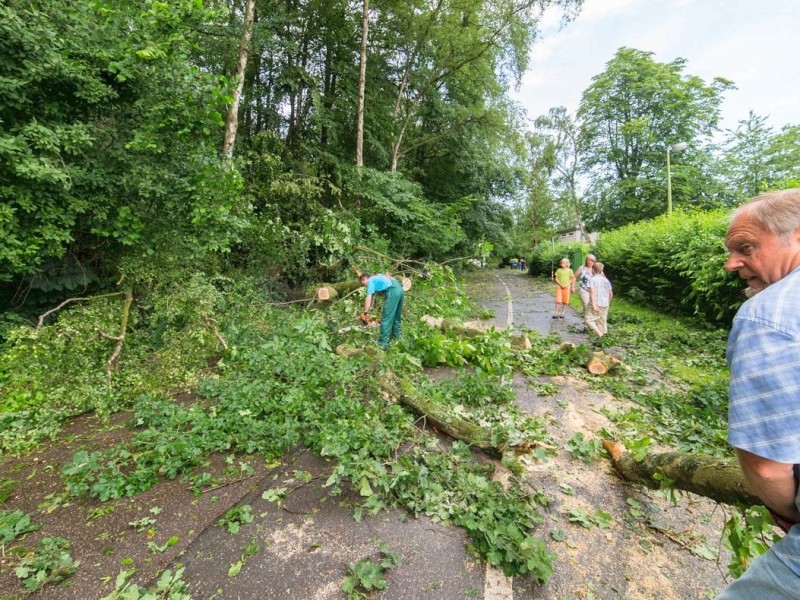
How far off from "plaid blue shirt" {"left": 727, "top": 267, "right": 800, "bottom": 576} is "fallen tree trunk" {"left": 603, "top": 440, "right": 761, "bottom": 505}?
91 cm

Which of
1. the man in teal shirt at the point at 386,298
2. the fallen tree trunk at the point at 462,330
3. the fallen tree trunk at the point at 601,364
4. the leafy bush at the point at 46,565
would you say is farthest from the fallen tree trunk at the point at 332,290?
the leafy bush at the point at 46,565

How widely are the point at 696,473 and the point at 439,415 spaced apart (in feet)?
7.11

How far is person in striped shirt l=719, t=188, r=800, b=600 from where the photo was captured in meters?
1.04

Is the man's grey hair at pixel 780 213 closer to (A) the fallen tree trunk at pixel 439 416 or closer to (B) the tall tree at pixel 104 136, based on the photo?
(A) the fallen tree trunk at pixel 439 416

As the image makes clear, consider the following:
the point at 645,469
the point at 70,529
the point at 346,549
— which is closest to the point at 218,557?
the point at 346,549

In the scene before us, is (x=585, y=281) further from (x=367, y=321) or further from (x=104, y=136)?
(x=104, y=136)

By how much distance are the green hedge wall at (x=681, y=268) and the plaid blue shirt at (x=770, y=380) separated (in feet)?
18.3

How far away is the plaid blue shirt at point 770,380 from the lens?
3.39ft

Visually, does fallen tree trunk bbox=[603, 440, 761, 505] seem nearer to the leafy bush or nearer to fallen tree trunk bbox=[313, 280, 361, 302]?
the leafy bush

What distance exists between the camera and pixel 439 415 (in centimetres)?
380

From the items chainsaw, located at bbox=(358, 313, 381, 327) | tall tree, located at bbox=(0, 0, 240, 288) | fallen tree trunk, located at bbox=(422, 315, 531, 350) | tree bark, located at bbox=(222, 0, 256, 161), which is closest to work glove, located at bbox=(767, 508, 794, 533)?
fallen tree trunk, located at bbox=(422, 315, 531, 350)

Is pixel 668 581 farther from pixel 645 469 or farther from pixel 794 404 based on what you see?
pixel 794 404

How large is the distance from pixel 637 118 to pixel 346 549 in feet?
128

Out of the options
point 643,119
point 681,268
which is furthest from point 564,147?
point 681,268
